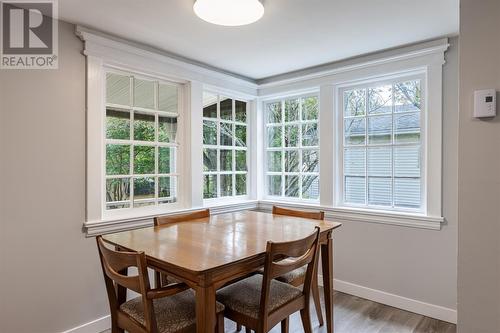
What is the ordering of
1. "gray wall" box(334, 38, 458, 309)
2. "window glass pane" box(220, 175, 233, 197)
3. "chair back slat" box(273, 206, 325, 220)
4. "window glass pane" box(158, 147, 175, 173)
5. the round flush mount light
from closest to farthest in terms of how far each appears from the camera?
the round flush mount light
"chair back slat" box(273, 206, 325, 220)
"gray wall" box(334, 38, 458, 309)
"window glass pane" box(158, 147, 175, 173)
"window glass pane" box(220, 175, 233, 197)

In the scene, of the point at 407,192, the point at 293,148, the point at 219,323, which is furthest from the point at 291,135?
the point at 219,323

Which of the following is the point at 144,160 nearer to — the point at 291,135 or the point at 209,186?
the point at 209,186

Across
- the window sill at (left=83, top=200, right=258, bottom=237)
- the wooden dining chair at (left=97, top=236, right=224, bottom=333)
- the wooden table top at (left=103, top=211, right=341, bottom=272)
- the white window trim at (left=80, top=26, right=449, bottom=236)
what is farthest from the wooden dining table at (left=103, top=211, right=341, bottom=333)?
the white window trim at (left=80, top=26, right=449, bottom=236)

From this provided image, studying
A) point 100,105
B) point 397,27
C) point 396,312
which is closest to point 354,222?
point 396,312

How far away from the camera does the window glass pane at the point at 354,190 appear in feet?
9.87

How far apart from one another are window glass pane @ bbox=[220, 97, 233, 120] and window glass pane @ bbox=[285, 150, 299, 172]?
0.79 metres

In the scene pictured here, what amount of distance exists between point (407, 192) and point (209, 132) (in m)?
2.00

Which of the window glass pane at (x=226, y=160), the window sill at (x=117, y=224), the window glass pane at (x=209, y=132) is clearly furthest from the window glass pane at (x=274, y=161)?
the window sill at (x=117, y=224)

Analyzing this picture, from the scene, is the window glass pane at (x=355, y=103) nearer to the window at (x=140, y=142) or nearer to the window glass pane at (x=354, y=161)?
the window glass pane at (x=354, y=161)

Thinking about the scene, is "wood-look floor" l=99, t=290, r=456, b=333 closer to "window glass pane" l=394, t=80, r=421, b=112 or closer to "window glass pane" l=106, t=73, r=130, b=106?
"window glass pane" l=394, t=80, r=421, b=112

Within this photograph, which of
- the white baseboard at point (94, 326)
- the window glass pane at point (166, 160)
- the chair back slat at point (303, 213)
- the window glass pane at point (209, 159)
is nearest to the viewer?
the white baseboard at point (94, 326)

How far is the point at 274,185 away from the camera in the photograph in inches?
147

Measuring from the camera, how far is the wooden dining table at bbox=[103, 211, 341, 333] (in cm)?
124

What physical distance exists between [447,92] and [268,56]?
59.4 inches
